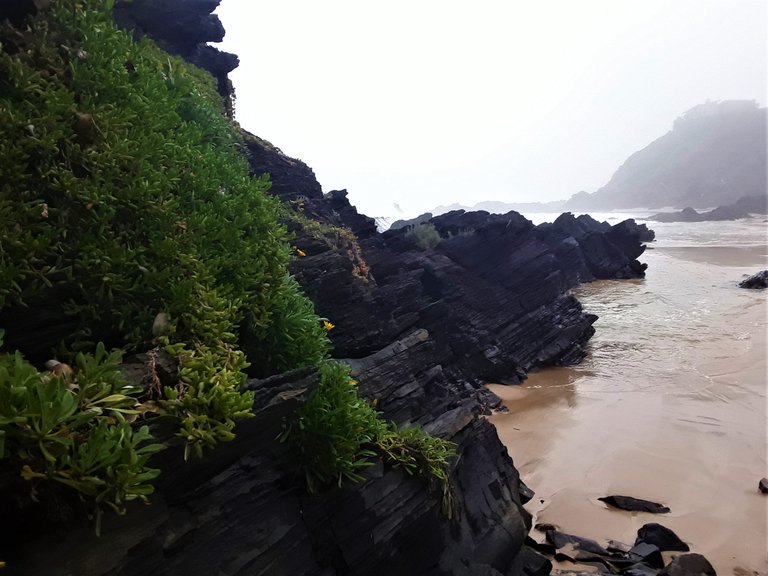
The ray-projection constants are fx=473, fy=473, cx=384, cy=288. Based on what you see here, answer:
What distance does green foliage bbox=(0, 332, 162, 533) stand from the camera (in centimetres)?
235

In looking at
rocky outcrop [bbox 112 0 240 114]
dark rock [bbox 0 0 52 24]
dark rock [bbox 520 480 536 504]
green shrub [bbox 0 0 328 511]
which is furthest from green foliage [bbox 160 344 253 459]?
rocky outcrop [bbox 112 0 240 114]

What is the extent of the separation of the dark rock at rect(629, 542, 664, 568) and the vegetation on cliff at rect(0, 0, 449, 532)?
276cm

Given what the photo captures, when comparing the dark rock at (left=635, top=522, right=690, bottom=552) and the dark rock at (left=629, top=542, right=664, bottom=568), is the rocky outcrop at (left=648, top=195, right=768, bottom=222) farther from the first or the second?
the dark rock at (left=629, top=542, right=664, bottom=568)

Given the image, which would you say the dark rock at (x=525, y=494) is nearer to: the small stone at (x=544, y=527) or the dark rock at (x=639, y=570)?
the small stone at (x=544, y=527)

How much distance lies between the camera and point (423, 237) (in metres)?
19.2

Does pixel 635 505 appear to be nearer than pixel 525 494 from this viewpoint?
Yes

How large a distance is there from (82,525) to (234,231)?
305 cm

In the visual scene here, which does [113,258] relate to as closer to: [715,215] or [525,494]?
[525,494]

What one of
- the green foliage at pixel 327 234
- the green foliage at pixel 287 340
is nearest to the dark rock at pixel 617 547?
the green foliage at pixel 287 340

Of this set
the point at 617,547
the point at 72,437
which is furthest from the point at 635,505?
the point at 72,437

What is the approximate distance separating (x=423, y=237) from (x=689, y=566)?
49.2 ft

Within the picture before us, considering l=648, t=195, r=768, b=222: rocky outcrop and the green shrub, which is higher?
the green shrub

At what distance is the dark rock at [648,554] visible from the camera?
18.0ft

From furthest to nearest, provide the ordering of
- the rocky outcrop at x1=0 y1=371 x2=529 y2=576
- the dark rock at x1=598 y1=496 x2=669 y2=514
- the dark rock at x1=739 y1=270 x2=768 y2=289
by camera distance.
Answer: the dark rock at x1=739 y1=270 x2=768 y2=289
the dark rock at x1=598 y1=496 x2=669 y2=514
the rocky outcrop at x1=0 y1=371 x2=529 y2=576
